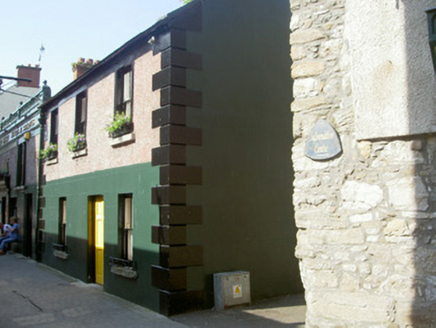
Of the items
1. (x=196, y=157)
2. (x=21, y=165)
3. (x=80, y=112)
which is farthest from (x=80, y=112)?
(x=21, y=165)

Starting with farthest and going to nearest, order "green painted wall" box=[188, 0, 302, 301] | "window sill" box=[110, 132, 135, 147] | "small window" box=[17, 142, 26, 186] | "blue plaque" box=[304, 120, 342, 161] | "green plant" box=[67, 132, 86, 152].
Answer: "small window" box=[17, 142, 26, 186], "green plant" box=[67, 132, 86, 152], "window sill" box=[110, 132, 135, 147], "green painted wall" box=[188, 0, 302, 301], "blue plaque" box=[304, 120, 342, 161]

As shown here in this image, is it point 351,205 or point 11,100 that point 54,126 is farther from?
point 11,100

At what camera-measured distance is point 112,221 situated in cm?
1045

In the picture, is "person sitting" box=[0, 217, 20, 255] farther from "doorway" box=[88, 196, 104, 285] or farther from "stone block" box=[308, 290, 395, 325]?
"stone block" box=[308, 290, 395, 325]

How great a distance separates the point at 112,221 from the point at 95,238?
6.10 feet

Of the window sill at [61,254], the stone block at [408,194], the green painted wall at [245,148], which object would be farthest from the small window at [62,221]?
the stone block at [408,194]

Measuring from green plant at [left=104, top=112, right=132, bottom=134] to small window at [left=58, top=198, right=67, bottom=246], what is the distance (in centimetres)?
478

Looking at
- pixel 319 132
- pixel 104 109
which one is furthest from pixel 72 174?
pixel 319 132

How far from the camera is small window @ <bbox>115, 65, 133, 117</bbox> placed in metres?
10.5

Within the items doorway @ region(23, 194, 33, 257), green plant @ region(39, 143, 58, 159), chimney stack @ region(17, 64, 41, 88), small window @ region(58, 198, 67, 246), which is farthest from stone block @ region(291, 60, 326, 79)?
chimney stack @ region(17, 64, 41, 88)

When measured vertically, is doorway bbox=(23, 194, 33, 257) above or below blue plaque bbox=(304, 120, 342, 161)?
below

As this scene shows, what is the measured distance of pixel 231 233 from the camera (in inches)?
363

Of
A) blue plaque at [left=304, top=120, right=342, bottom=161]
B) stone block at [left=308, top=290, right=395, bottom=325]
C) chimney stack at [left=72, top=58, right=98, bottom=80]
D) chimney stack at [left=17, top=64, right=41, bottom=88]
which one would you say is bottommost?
stone block at [left=308, top=290, right=395, bottom=325]

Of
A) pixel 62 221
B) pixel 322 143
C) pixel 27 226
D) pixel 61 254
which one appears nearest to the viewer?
pixel 322 143
